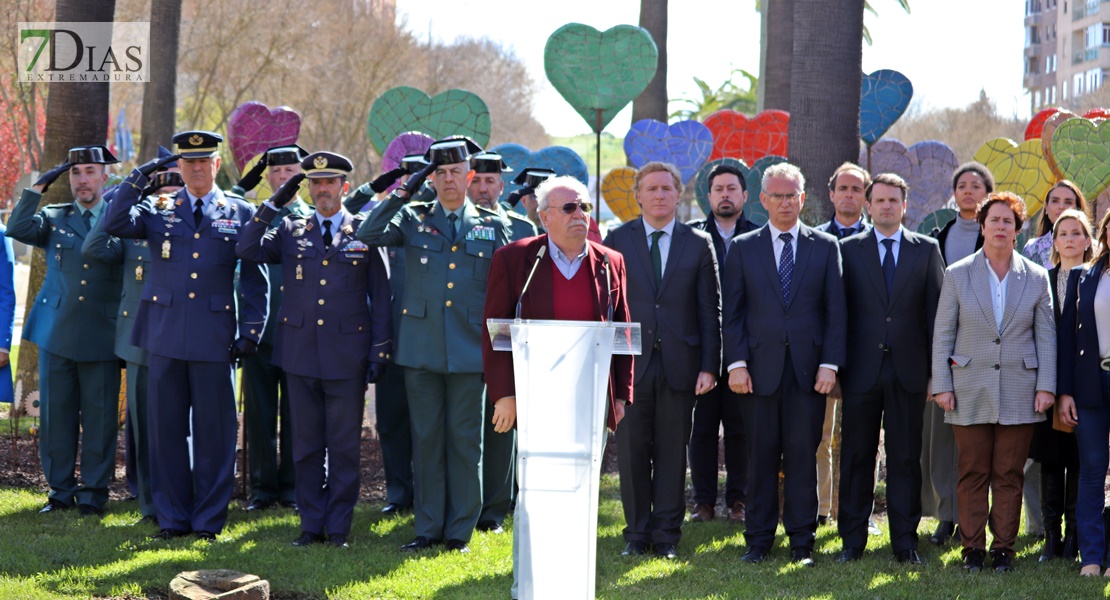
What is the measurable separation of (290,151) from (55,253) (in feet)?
5.77

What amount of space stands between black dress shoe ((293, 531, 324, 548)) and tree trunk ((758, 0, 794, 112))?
32.3 ft

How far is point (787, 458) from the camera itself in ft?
22.4

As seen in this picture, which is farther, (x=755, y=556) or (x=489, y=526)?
(x=489, y=526)

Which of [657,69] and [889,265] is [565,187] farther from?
[657,69]

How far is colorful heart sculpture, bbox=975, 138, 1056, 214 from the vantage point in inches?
442

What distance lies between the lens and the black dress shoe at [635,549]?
6.96 m

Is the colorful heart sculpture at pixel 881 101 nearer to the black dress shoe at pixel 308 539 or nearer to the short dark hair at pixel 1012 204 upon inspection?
the short dark hair at pixel 1012 204

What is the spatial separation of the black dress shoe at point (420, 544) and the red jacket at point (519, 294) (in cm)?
179

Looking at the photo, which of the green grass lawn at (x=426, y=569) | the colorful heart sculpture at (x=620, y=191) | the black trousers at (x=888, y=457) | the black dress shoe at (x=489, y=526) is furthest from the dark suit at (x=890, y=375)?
the colorful heart sculpture at (x=620, y=191)

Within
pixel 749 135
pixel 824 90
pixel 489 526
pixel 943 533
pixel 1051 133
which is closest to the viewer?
pixel 943 533

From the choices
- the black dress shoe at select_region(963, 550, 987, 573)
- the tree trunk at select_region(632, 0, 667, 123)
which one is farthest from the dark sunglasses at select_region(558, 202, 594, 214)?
the tree trunk at select_region(632, 0, 667, 123)

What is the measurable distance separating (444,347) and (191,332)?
1.47 meters

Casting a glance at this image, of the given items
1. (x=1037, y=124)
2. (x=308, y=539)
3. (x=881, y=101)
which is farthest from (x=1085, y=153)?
(x=308, y=539)

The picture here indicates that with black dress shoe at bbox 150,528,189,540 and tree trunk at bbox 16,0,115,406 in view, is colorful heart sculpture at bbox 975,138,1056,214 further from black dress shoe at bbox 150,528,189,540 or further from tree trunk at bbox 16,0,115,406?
tree trunk at bbox 16,0,115,406
